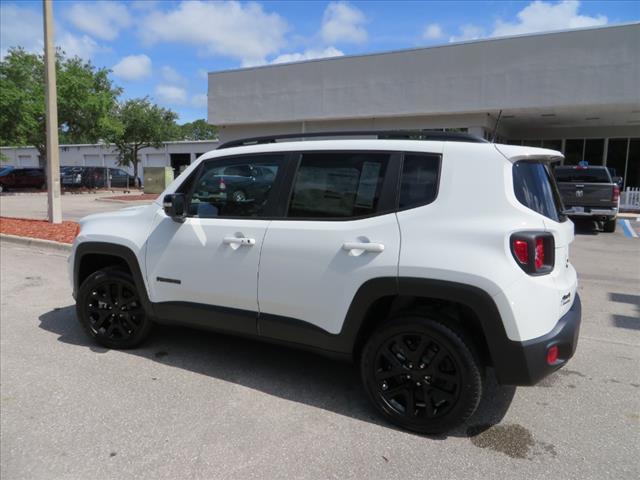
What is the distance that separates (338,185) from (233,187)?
939mm

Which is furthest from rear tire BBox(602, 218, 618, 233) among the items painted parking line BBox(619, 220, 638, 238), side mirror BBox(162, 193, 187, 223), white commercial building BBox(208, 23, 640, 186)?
side mirror BBox(162, 193, 187, 223)

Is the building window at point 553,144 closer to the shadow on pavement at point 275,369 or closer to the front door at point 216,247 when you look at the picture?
the shadow on pavement at point 275,369

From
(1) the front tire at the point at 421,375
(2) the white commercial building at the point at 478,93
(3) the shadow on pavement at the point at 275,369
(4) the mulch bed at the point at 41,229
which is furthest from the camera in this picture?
(2) the white commercial building at the point at 478,93

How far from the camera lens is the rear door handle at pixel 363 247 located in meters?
3.04

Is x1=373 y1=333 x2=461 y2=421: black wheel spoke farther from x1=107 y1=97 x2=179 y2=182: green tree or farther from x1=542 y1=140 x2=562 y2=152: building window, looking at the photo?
x1=107 y1=97 x2=179 y2=182: green tree

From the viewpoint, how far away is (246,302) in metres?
3.58

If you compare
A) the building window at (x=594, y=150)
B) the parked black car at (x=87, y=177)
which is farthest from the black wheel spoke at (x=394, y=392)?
the parked black car at (x=87, y=177)

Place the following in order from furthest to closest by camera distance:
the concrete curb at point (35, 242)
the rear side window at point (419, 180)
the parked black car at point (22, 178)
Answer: the parked black car at point (22, 178) → the concrete curb at point (35, 242) → the rear side window at point (419, 180)

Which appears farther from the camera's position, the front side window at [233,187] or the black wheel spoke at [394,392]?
the front side window at [233,187]

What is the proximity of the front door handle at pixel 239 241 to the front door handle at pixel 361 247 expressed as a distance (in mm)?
733

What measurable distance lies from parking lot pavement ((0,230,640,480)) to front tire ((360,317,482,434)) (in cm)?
14

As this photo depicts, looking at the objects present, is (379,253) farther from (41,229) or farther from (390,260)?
(41,229)

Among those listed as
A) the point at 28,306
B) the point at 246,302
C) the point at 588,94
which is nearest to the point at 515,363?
the point at 246,302

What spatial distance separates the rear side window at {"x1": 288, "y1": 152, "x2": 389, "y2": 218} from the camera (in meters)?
3.19
